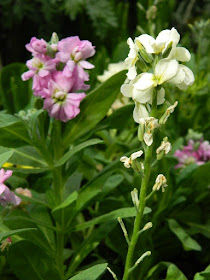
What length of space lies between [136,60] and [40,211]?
43cm

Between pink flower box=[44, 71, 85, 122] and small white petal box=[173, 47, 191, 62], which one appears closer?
small white petal box=[173, 47, 191, 62]

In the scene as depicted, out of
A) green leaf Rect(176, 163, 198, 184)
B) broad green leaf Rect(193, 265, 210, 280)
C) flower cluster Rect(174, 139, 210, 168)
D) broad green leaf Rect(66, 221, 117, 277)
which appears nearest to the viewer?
broad green leaf Rect(193, 265, 210, 280)

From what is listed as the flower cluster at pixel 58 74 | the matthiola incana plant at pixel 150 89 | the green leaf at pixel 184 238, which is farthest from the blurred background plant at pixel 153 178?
the matthiola incana plant at pixel 150 89

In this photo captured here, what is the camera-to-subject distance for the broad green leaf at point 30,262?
93 centimetres

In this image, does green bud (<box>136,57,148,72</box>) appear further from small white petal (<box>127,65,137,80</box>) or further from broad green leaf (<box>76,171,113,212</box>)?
broad green leaf (<box>76,171,113,212</box>)

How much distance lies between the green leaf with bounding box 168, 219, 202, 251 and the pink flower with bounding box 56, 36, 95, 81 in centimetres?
39

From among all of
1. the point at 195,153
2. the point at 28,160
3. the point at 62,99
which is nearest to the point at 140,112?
the point at 62,99

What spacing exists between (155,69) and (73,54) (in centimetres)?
26

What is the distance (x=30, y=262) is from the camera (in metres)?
0.95

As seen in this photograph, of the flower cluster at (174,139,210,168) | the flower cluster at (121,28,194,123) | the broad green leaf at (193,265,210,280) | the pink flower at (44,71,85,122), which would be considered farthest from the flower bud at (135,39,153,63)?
the flower cluster at (174,139,210,168)

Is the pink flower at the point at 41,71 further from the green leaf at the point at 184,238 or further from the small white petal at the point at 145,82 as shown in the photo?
the green leaf at the point at 184,238

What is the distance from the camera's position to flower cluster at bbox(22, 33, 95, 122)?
3.14 feet

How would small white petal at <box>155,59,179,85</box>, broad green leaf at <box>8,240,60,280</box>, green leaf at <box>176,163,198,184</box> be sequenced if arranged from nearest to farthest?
small white petal at <box>155,59,179,85</box>, broad green leaf at <box>8,240,60,280</box>, green leaf at <box>176,163,198,184</box>

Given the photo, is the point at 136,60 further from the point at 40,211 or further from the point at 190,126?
the point at 190,126
